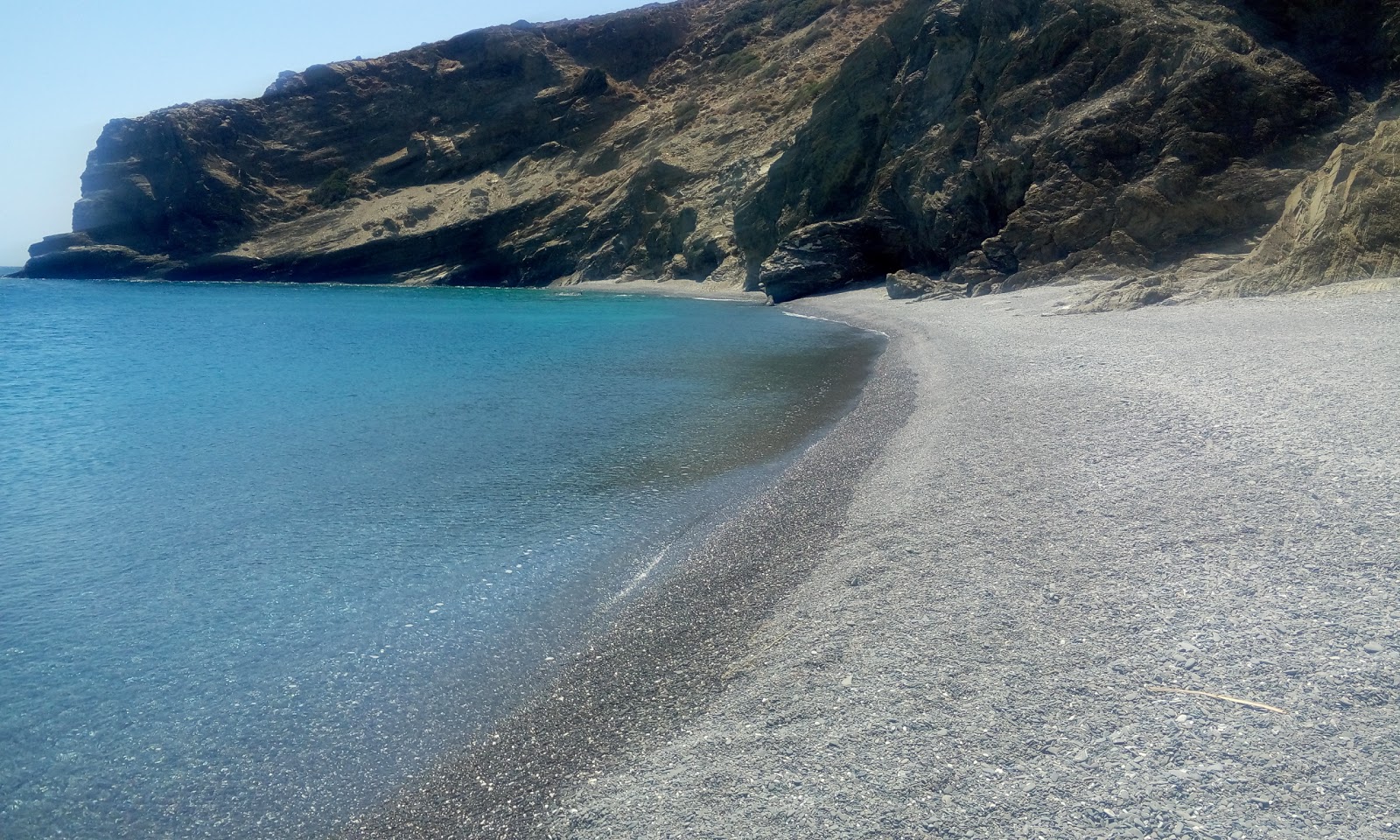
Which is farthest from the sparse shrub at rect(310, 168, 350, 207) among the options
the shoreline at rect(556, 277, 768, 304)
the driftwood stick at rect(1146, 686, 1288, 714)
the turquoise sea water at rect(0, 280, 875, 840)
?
the driftwood stick at rect(1146, 686, 1288, 714)

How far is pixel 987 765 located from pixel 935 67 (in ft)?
115

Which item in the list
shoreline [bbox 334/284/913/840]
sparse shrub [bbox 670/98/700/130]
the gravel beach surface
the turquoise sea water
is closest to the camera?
the gravel beach surface

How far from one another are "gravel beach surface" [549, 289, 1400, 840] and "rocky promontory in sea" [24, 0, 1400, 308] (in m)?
11.0

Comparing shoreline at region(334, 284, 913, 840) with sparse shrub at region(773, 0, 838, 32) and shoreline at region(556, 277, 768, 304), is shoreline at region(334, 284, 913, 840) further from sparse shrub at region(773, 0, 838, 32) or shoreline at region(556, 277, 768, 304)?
sparse shrub at region(773, 0, 838, 32)

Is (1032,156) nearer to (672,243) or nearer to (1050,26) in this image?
(1050,26)

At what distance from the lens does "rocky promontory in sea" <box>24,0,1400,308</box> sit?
75.9 ft

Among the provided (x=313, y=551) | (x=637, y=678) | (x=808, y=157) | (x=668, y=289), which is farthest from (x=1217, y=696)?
(x=668, y=289)

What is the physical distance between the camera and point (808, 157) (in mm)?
40250

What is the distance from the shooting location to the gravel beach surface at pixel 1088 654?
3.55 metres

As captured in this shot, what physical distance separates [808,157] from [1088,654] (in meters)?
38.2

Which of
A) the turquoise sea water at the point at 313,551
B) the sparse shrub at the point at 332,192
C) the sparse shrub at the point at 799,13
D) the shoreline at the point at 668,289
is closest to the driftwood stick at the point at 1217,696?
the turquoise sea water at the point at 313,551

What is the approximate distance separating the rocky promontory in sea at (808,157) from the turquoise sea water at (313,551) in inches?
407

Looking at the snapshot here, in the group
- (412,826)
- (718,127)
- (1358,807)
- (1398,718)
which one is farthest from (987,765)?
(718,127)

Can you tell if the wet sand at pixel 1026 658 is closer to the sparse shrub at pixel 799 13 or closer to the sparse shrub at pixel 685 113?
the sparse shrub at pixel 685 113
